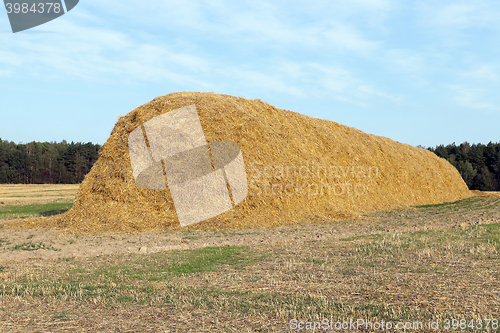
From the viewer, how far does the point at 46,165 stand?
3720 inches

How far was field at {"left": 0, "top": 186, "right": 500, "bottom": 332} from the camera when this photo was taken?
5.74 meters

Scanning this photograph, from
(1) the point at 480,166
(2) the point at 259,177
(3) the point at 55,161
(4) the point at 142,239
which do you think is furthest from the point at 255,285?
(3) the point at 55,161

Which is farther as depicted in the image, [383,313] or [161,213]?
[161,213]

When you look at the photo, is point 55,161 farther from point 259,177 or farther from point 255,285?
point 255,285

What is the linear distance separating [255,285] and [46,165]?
332ft

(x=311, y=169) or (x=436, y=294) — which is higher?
(x=311, y=169)

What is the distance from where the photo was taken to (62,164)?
306 feet

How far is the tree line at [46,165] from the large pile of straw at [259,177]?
74.3 metres

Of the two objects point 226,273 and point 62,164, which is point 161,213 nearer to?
point 226,273

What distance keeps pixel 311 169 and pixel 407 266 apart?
15.6 metres

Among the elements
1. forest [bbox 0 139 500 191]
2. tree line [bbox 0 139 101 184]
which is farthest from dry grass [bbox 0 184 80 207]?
tree line [bbox 0 139 101 184]

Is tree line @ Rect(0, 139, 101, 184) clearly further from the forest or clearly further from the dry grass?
the dry grass

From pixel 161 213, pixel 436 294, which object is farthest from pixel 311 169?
pixel 436 294

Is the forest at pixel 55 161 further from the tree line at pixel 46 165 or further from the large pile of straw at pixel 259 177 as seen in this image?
the large pile of straw at pixel 259 177
